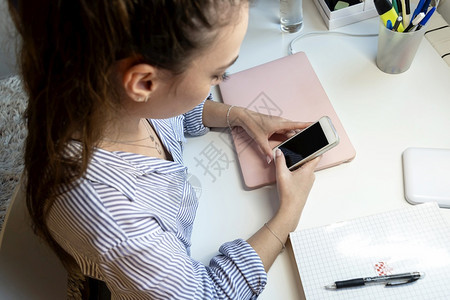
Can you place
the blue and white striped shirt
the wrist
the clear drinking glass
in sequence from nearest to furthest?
the blue and white striped shirt
the wrist
the clear drinking glass

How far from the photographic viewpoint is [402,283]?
22.2 inches

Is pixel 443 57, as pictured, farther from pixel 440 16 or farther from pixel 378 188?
pixel 378 188

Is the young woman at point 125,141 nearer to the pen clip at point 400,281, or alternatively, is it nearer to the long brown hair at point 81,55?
the long brown hair at point 81,55

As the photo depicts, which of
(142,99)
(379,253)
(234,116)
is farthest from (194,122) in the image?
(379,253)

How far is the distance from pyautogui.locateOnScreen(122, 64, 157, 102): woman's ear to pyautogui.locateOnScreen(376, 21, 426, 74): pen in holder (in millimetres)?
507

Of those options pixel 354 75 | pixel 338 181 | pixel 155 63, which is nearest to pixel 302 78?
pixel 354 75

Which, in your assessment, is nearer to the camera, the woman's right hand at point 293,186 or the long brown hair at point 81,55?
the long brown hair at point 81,55

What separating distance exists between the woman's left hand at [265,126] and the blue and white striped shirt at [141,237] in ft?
0.55

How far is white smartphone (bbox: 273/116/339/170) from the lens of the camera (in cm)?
69

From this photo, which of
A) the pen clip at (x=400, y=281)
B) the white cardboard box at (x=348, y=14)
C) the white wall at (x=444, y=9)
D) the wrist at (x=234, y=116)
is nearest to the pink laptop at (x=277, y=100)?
the wrist at (x=234, y=116)

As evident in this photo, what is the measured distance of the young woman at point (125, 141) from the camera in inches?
15.5

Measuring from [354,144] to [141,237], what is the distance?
0.43 m

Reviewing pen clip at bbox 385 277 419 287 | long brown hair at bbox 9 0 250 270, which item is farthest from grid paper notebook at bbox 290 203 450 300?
long brown hair at bbox 9 0 250 270

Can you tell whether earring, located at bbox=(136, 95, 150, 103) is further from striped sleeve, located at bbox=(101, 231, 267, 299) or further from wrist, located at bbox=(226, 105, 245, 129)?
wrist, located at bbox=(226, 105, 245, 129)
